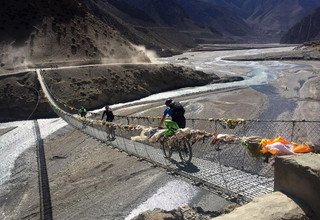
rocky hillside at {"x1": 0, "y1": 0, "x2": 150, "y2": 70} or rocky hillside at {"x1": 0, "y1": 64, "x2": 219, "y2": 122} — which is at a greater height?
rocky hillside at {"x1": 0, "y1": 0, "x2": 150, "y2": 70}

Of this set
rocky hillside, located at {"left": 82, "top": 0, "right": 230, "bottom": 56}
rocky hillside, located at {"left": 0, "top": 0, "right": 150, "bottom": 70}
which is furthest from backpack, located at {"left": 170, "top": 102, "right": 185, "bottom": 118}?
rocky hillside, located at {"left": 82, "top": 0, "right": 230, "bottom": 56}

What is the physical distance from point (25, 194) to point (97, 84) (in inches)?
1135

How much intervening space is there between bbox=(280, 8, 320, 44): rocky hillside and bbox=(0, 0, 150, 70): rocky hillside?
12123 cm

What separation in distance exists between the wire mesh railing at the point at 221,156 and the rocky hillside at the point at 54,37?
28.9 m

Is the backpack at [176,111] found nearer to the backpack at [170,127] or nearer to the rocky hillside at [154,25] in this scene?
the backpack at [170,127]

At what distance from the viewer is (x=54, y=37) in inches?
2338

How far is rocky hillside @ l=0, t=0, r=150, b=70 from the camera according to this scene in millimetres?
55500

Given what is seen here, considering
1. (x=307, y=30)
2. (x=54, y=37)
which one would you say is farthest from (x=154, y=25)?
(x=54, y=37)

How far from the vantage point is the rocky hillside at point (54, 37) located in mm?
55500

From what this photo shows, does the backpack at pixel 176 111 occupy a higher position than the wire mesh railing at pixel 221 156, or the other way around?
the backpack at pixel 176 111

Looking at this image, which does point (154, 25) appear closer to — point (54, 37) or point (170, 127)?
Answer: point (54, 37)

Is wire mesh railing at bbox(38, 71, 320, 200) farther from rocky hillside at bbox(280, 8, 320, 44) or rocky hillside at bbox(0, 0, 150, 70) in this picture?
rocky hillside at bbox(280, 8, 320, 44)

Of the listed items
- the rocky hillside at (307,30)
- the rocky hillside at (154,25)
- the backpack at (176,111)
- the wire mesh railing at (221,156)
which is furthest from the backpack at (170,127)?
the rocky hillside at (307,30)

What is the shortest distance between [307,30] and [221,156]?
173 meters
